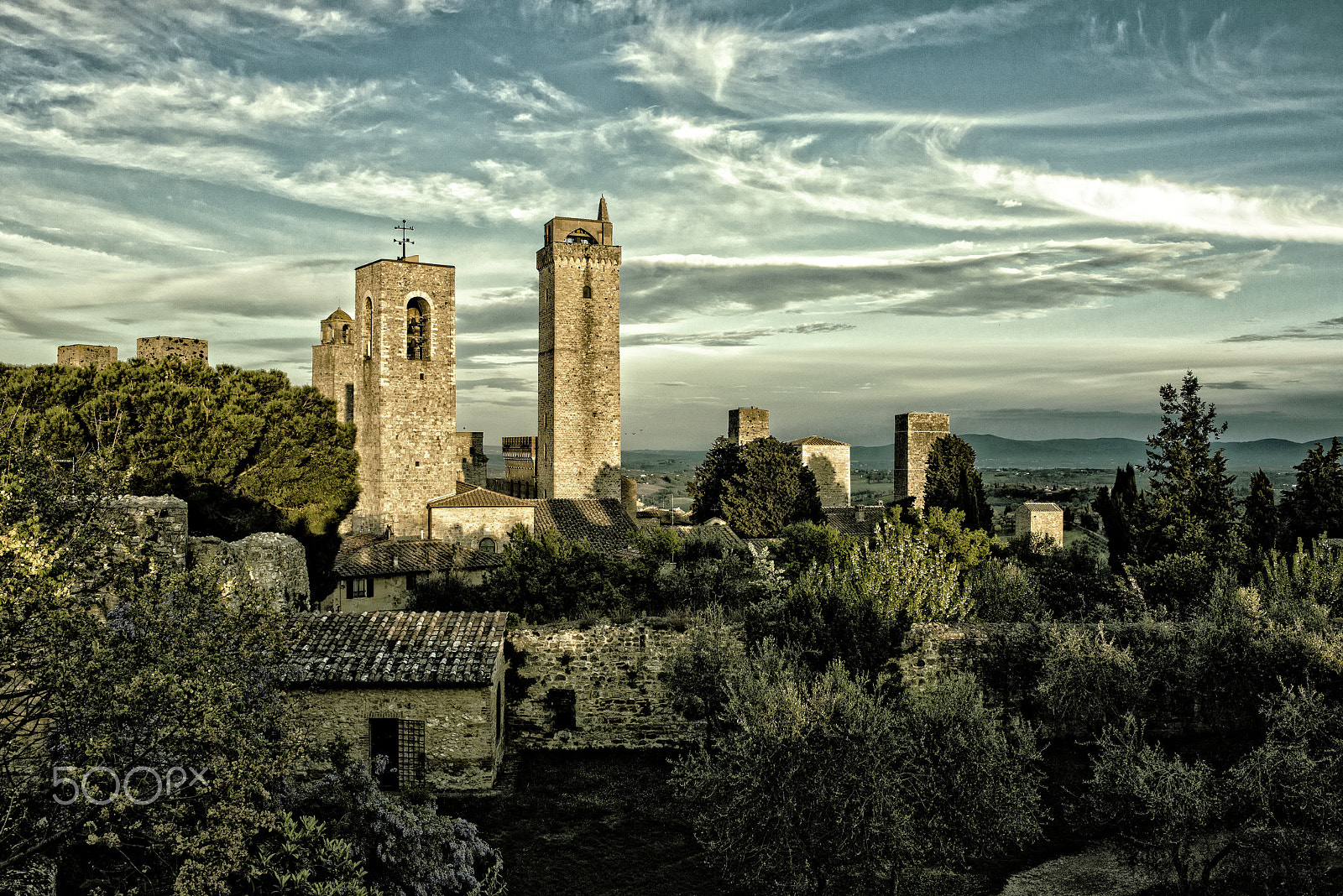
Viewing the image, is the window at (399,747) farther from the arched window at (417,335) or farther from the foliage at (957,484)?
the foliage at (957,484)

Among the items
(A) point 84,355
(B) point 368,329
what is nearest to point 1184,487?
(B) point 368,329

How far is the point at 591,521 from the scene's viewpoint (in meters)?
36.8

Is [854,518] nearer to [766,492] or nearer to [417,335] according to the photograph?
[766,492]

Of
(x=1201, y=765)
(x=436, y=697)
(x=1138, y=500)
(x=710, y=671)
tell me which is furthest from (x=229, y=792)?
(x=1138, y=500)

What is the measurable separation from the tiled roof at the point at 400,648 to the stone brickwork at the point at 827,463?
40.8 m

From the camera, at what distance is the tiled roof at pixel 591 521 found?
3406 cm

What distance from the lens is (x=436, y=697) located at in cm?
1421

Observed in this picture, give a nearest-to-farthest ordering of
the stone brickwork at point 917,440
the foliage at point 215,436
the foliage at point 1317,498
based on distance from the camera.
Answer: the foliage at point 215,436 < the foliage at point 1317,498 < the stone brickwork at point 917,440

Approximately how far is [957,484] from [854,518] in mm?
10515

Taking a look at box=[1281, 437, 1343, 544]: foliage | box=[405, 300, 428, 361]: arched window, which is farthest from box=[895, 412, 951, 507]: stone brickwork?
box=[405, 300, 428, 361]: arched window

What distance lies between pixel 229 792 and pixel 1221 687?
49.5 feet

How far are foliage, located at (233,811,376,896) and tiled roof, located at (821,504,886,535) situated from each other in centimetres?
3791

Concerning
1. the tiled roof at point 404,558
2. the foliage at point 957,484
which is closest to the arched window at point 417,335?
the tiled roof at point 404,558

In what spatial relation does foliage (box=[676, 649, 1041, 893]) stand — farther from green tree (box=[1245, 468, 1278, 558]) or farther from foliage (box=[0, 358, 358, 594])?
green tree (box=[1245, 468, 1278, 558])
